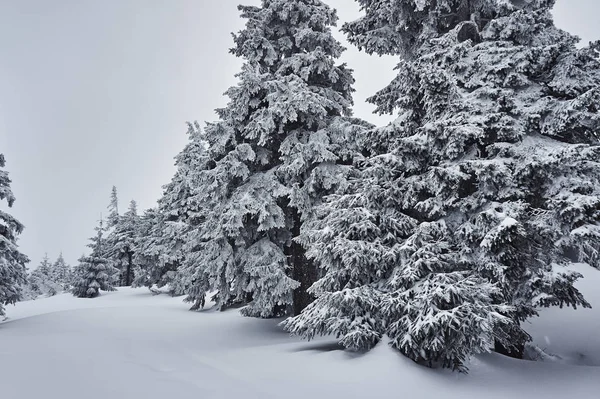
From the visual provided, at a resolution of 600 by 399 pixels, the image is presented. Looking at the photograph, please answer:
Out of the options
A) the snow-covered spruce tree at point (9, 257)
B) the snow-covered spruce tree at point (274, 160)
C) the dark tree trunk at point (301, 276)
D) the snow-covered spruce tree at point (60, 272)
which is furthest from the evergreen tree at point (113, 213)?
the dark tree trunk at point (301, 276)

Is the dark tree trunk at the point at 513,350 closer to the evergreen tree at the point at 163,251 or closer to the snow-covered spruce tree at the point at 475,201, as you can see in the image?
the snow-covered spruce tree at the point at 475,201

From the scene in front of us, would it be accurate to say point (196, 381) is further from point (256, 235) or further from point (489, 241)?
point (256, 235)

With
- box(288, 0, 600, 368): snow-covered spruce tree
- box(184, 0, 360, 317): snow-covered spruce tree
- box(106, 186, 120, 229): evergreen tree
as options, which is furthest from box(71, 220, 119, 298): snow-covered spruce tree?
box(288, 0, 600, 368): snow-covered spruce tree

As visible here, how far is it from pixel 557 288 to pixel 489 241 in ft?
4.92

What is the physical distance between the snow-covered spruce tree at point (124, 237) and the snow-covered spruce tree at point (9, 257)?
26.3 meters

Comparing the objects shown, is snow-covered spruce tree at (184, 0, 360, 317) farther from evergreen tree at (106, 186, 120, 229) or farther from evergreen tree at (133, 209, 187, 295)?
evergreen tree at (106, 186, 120, 229)

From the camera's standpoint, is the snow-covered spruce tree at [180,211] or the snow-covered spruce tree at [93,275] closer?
the snow-covered spruce tree at [180,211]

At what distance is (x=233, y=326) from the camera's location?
11.2 metres

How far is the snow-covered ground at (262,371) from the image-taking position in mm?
4625

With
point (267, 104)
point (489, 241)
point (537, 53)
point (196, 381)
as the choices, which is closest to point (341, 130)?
point (267, 104)

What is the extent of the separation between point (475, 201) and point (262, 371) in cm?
473

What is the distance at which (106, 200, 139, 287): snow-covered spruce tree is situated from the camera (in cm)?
3847

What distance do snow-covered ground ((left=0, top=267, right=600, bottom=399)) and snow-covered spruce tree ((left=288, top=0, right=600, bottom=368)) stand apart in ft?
1.52

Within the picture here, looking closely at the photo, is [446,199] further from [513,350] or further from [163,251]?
[163,251]
